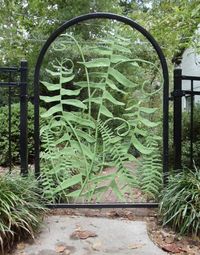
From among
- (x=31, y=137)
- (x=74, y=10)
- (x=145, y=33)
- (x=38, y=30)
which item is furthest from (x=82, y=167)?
(x=38, y=30)

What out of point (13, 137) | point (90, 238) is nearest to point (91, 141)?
point (90, 238)

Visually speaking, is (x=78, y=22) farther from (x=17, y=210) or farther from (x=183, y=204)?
(x=183, y=204)

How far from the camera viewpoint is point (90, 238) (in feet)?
10.9

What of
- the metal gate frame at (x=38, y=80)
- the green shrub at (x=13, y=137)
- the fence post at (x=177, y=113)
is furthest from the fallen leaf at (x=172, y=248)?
the green shrub at (x=13, y=137)

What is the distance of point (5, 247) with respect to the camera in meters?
3.08

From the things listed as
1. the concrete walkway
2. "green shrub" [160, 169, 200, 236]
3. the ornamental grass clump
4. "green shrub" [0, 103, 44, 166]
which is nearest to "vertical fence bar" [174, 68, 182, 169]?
"green shrub" [160, 169, 200, 236]

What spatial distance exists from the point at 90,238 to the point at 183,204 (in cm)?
92

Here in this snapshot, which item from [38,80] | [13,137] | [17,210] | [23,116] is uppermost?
[38,80]

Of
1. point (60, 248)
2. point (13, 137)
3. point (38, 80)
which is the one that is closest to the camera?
point (60, 248)

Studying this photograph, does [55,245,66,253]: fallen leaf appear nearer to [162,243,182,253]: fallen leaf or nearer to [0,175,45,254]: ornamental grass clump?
[0,175,45,254]: ornamental grass clump

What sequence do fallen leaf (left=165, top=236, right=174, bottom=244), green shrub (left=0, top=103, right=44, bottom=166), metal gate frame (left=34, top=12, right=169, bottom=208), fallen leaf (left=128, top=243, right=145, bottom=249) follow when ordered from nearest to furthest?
fallen leaf (left=128, top=243, right=145, bottom=249) < fallen leaf (left=165, top=236, right=174, bottom=244) < metal gate frame (left=34, top=12, right=169, bottom=208) < green shrub (left=0, top=103, right=44, bottom=166)

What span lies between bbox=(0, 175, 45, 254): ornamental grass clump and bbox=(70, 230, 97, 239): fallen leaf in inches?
14.1

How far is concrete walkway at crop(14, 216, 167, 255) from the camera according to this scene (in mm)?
3100

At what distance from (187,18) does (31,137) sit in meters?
3.35
